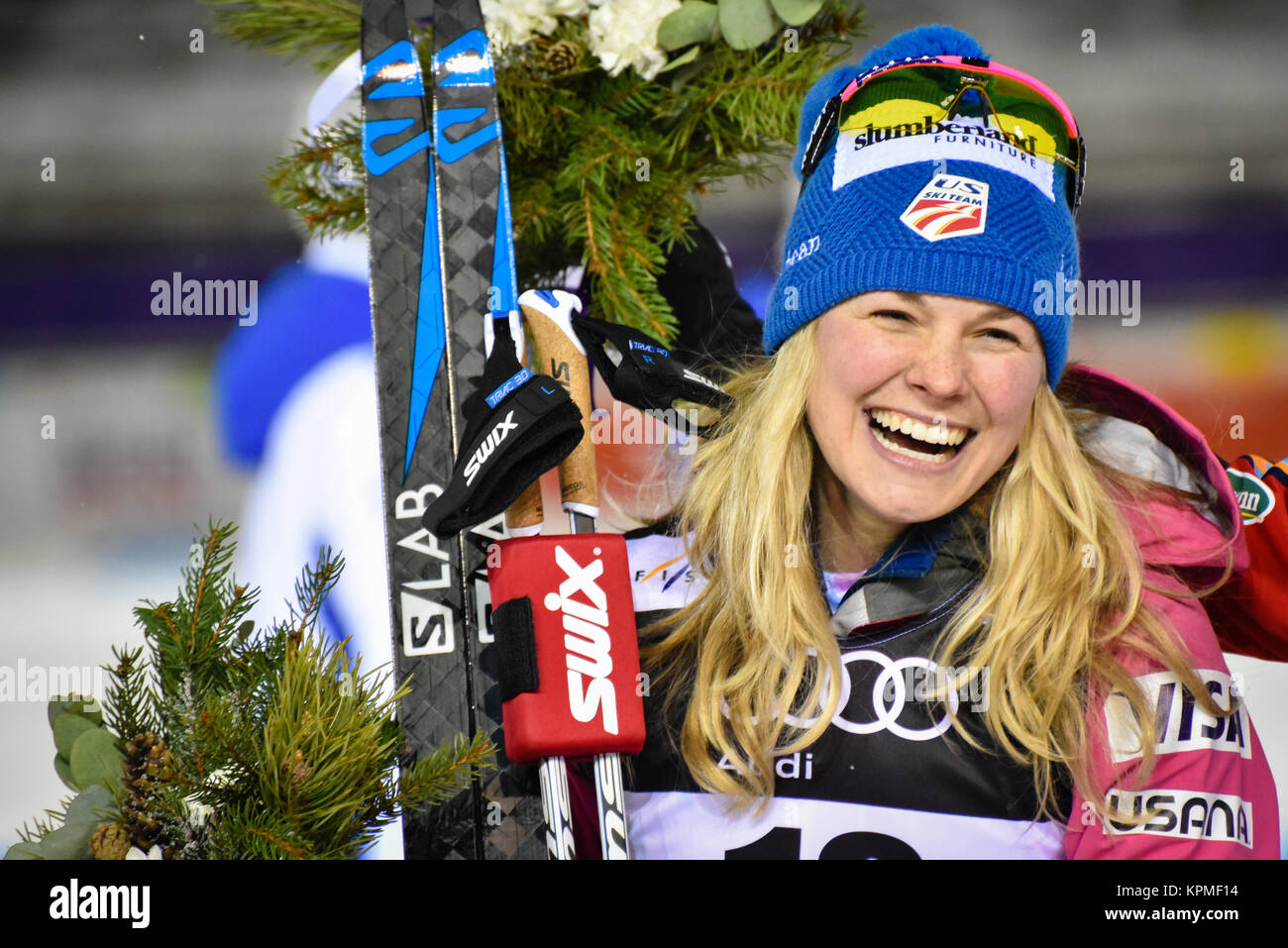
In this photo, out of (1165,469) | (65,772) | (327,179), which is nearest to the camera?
(65,772)

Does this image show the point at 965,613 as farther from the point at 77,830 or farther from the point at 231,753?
the point at 77,830

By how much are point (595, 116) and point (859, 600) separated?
72 cm

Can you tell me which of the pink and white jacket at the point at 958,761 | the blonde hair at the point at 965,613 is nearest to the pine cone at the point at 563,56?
the blonde hair at the point at 965,613

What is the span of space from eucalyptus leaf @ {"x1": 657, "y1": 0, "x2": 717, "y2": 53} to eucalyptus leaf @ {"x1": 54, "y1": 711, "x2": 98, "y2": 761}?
1040 millimetres

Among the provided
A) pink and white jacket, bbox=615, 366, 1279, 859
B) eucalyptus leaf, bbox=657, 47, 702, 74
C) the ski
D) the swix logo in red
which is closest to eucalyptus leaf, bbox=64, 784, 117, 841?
the ski

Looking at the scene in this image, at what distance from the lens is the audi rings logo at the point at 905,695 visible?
121 centimetres

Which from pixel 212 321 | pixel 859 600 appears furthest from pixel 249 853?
pixel 212 321

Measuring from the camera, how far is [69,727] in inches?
42.7

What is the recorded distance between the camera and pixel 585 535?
1.18 m

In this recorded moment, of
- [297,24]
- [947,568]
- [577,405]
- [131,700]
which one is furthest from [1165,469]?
[297,24]

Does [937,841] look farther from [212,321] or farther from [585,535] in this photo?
[212,321]

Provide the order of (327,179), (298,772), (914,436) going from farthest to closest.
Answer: (327,179)
(914,436)
(298,772)

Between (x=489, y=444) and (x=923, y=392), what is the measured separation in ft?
1.48
